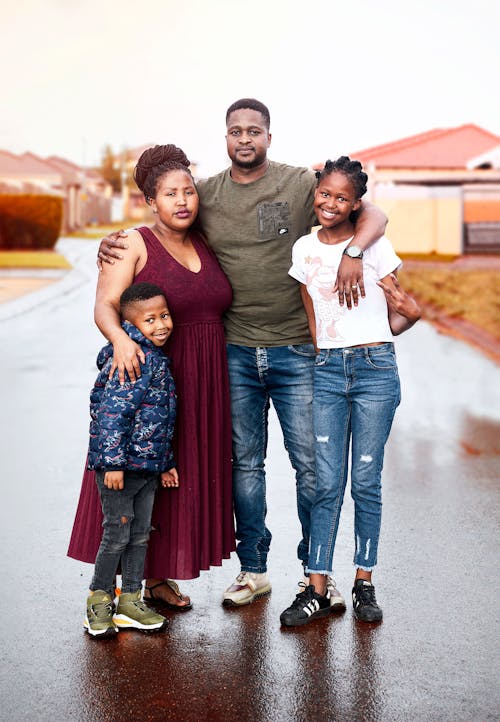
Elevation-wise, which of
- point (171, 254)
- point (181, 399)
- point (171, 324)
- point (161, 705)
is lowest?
point (161, 705)

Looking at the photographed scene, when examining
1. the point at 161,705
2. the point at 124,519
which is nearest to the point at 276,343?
the point at 124,519

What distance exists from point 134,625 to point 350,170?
1992 mm

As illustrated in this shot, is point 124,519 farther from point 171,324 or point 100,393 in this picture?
point 171,324

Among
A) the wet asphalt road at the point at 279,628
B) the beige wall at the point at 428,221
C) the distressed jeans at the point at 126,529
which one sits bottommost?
the wet asphalt road at the point at 279,628

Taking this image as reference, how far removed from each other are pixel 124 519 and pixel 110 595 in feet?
1.09

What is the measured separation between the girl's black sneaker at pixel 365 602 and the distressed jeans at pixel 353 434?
0.08 m

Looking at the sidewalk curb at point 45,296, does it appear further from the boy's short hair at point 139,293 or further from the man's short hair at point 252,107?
the boy's short hair at point 139,293

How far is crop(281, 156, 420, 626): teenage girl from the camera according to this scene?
434 centimetres

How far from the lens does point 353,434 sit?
4.48 meters

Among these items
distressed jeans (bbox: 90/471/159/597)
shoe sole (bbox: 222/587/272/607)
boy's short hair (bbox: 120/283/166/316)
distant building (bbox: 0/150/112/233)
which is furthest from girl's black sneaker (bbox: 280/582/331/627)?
distant building (bbox: 0/150/112/233)

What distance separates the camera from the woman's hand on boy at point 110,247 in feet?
14.3

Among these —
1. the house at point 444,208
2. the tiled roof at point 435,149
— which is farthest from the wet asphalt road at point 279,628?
the tiled roof at point 435,149

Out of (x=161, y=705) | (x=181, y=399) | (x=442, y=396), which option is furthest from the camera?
(x=442, y=396)

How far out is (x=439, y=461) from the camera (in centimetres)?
753
